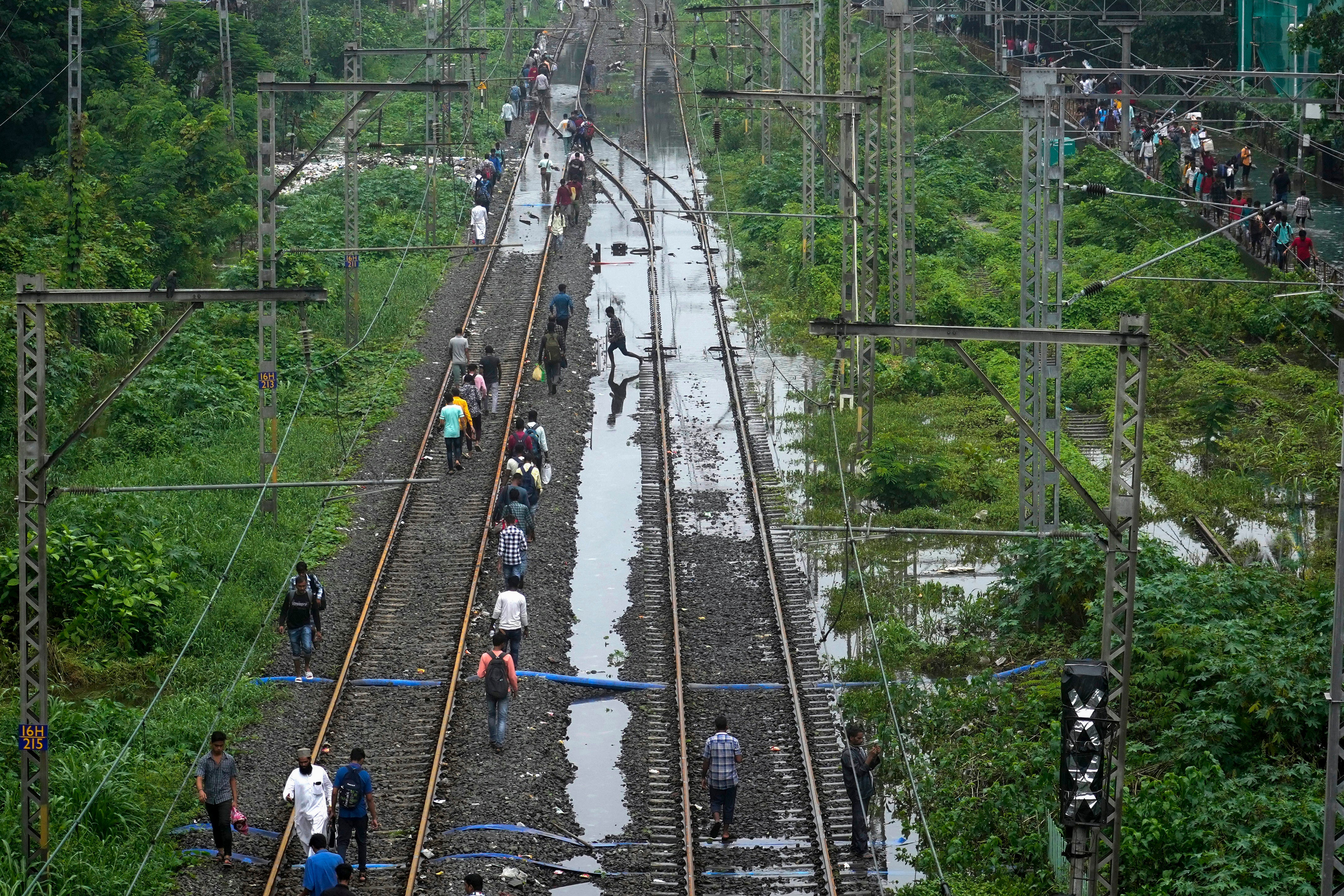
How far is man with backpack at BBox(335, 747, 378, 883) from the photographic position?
47.4 feet

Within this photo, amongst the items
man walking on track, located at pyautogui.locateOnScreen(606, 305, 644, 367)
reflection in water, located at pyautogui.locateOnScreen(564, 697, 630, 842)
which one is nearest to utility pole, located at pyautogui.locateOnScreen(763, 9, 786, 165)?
man walking on track, located at pyautogui.locateOnScreen(606, 305, 644, 367)

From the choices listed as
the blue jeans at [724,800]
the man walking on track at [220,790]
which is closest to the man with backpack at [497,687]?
the blue jeans at [724,800]

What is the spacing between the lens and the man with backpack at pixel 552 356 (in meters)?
29.3

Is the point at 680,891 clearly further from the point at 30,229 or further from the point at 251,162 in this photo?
the point at 251,162

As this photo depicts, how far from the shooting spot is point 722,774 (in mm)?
15211

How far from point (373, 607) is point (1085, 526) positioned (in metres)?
8.87

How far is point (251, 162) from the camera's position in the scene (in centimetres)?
4656

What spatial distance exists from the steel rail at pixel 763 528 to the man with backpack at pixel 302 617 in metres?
4.11

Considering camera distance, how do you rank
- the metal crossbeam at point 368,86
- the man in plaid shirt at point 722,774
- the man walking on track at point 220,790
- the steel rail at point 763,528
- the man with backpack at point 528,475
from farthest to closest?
the man with backpack at point 528,475 → the metal crossbeam at point 368,86 → the steel rail at point 763,528 → the man in plaid shirt at point 722,774 → the man walking on track at point 220,790

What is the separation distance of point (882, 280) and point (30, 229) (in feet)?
53.4

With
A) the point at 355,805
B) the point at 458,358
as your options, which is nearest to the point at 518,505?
the point at 458,358

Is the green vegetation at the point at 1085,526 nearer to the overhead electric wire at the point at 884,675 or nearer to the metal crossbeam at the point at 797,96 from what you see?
the overhead electric wire at the point at 884,675

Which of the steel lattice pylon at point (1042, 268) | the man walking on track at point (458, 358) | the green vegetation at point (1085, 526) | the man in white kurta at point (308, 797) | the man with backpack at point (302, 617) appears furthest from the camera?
the man walking on track at point (458, 358)

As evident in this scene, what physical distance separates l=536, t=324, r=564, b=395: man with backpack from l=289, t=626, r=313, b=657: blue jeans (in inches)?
451
